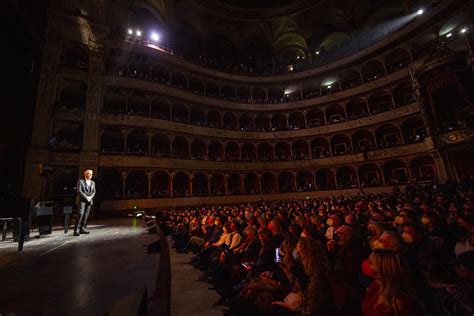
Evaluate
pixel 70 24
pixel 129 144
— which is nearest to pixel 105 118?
pixel 129 144

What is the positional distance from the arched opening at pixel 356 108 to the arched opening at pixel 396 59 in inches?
160

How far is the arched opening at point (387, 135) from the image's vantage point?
23250 mm

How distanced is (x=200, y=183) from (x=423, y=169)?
2227cm

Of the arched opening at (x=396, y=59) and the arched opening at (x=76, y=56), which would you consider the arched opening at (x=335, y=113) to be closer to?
the arched opening at (x=396, y=59)

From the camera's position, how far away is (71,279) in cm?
308

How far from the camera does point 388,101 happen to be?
80.0 feet

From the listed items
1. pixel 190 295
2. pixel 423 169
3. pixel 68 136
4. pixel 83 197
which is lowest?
pixel 190 295

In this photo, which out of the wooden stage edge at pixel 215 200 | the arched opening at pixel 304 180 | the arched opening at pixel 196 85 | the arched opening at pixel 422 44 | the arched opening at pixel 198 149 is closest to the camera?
the wooden stage edge at pixel 215 200

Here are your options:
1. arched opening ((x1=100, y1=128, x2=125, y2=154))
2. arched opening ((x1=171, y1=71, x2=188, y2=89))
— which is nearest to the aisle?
arched opening ((x1=100, y1=128, x2=125, y2=154))

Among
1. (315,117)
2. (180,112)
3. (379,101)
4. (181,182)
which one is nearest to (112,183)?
(181,182)

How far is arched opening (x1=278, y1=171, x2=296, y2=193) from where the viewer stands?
27.0 m

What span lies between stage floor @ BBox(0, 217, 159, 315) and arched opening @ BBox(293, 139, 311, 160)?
→ 81.9ft

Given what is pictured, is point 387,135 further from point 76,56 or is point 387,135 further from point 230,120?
point 76,56

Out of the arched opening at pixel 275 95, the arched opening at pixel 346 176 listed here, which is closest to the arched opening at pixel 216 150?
the arched opening at pixel 275 95
